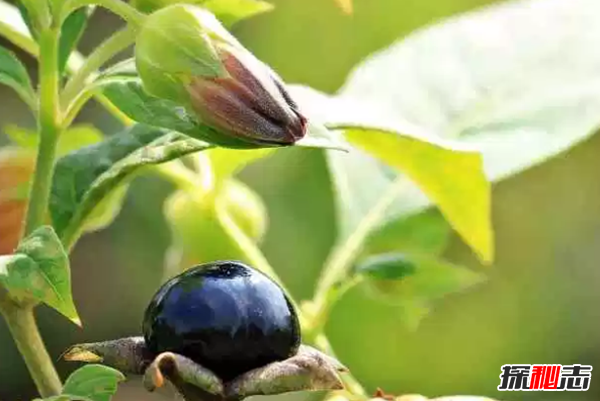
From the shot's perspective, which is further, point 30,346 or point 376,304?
point 376,304

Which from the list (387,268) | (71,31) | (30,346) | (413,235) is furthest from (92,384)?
(413,235)

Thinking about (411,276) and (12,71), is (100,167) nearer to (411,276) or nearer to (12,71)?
(12,71)

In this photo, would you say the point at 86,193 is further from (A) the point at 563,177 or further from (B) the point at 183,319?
(A) the point at 563,177

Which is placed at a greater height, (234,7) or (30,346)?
(234,7)

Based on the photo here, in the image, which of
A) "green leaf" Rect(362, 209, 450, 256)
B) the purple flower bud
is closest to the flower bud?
the purple flower bud

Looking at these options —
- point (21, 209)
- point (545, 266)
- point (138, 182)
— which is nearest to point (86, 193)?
point (21, 209)

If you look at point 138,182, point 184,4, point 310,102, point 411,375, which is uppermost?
point 184,4
